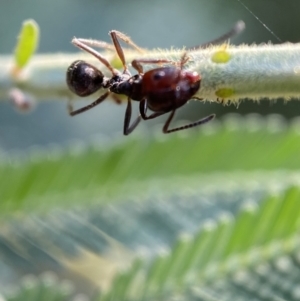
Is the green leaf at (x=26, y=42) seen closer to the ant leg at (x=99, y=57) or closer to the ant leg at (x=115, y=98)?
the ant leg at (x=99, y=57)

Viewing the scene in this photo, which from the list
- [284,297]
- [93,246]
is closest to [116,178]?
[93,246]

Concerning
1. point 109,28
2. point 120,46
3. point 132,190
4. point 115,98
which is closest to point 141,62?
point 120,46

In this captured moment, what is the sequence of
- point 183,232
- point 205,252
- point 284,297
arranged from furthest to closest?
point 183,232, point 205,252, point 284,297

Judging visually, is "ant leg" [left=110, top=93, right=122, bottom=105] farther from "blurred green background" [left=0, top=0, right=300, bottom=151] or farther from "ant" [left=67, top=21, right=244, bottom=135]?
"blurred green background" [left=0, top=0, right=300, bottom=151]

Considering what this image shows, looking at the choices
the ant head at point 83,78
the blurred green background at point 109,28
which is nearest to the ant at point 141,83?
the ant head at point 83,78

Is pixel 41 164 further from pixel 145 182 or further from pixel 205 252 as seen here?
pixel 205 252

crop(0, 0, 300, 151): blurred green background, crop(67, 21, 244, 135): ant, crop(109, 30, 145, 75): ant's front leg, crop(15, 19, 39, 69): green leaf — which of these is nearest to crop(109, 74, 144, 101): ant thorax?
crop(67, 21, 244, 135): ant

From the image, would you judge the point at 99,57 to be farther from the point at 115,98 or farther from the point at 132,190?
the point at 132,190
